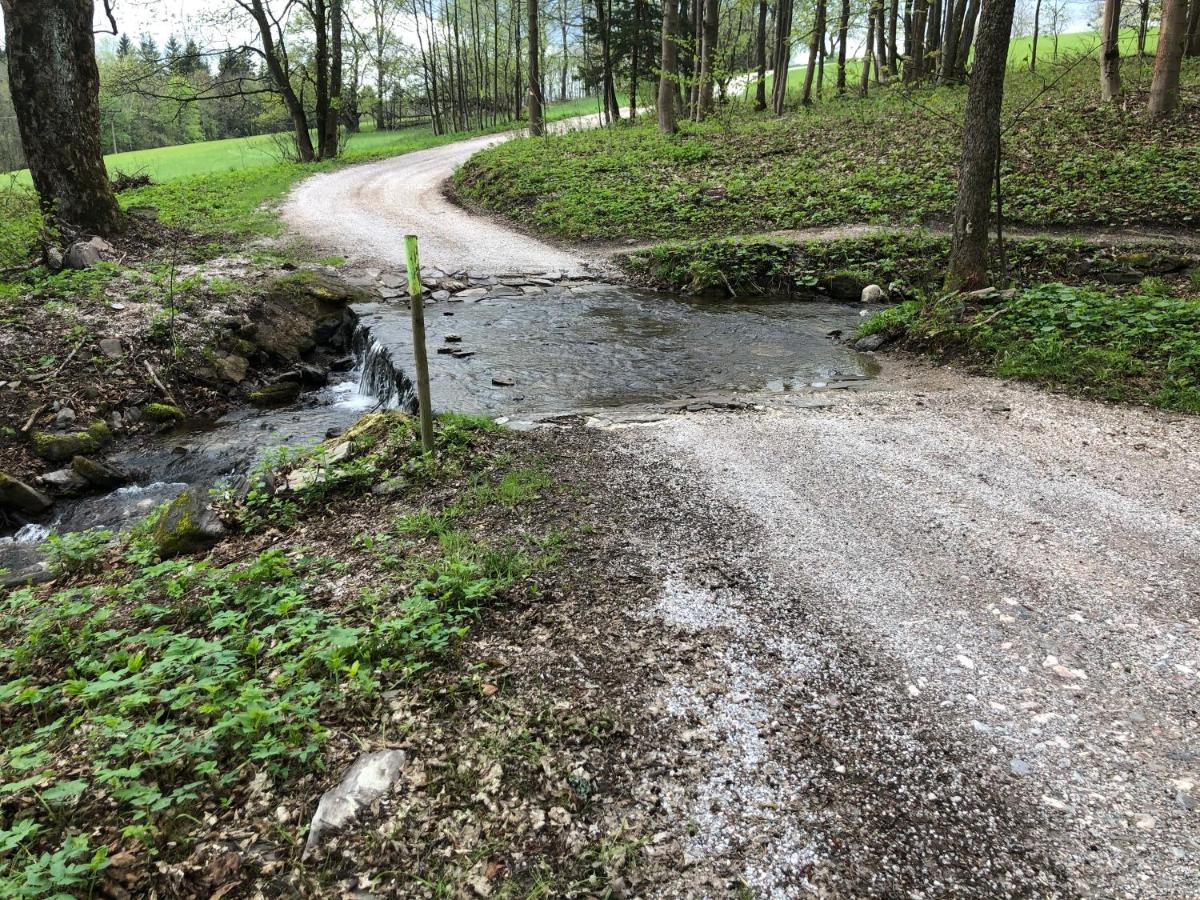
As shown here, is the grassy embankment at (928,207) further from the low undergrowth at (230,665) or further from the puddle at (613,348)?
the low undergrowth at (230,665)

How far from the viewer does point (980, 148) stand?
7312 millimetres

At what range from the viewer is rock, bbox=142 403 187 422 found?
22.9 ft

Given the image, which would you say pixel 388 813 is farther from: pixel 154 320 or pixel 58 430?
pixel 154 320

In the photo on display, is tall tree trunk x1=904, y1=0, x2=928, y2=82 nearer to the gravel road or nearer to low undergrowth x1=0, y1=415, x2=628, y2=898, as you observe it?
the gravel road

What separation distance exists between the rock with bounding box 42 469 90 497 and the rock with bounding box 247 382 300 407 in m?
2.01

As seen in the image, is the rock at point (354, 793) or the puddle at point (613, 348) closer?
the rock at point (354, 793)

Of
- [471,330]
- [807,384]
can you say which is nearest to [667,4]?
[471,330]

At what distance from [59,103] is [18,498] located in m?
7.34

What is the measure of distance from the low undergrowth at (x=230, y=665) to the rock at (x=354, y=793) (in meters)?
0.07

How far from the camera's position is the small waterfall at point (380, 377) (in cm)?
723

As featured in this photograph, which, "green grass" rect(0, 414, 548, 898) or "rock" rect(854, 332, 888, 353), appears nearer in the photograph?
"green grass" rect(0, 414, 548, 898)

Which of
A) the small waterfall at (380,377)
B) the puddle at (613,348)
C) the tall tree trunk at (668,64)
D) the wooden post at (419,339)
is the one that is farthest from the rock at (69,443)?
the tall tree trunk at (668,64)

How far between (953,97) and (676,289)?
14804mm

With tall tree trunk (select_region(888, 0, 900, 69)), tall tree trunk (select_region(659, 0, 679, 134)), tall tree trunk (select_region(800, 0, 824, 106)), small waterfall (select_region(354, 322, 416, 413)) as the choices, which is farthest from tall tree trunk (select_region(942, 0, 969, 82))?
small waterfall (select_region(354, 322, 416, 413))
